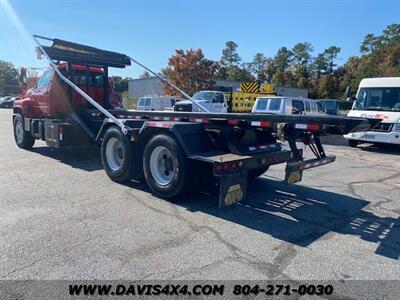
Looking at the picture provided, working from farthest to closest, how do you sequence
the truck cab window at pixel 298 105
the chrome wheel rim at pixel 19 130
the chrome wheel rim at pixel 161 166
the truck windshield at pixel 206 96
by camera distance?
the truck windshield at pixel 206 96, the truck cab window at pixel 298 105, the chrome wheel rim at pixel 19 130, the chrome wheel rim at pixel 161 166

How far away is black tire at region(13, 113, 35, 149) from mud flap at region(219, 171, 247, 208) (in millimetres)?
8115

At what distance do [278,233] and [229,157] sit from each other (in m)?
1.27

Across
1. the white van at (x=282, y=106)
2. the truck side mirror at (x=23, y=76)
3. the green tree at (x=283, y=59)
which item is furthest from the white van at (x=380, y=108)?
the green tree at (x=283, y=59)

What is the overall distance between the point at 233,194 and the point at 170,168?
1.37 meters

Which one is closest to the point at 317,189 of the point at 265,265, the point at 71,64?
the point at 265,265

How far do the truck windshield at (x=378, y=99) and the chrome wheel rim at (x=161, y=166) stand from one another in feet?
31.9

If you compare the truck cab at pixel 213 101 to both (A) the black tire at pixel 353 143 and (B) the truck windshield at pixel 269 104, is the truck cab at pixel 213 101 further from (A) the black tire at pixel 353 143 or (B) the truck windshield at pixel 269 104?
(A) the black tire at pixel 353 143

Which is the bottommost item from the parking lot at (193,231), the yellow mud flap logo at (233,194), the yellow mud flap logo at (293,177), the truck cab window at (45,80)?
the parking lot at (193,231)

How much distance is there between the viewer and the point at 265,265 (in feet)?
12.0

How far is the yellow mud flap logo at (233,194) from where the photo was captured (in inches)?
191

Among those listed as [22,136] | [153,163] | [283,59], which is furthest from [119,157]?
[283,59]

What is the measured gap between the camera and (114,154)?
713 centimetres

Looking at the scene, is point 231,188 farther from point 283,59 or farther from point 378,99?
point 283,59

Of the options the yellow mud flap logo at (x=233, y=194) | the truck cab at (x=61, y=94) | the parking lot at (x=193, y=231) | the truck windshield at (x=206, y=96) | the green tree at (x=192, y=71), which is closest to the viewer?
the parking lot at (x=193, y=231)
